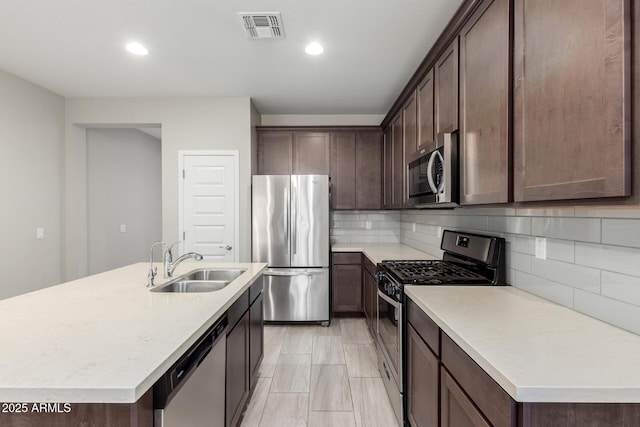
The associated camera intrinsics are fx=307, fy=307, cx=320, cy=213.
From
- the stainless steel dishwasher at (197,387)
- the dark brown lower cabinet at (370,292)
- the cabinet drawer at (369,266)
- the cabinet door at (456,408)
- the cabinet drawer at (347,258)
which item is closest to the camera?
the stainless steel dishwasher at (197,387)

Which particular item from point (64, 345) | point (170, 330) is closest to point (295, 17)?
point (170, 330)

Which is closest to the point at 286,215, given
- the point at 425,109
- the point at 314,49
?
the point at 314,49

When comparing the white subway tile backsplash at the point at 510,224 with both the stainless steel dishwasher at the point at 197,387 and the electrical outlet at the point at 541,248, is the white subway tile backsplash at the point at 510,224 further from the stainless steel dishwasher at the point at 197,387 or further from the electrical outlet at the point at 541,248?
the stainless steel dishwasher at the point at 197,387

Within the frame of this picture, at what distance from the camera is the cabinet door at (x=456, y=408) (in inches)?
41.0

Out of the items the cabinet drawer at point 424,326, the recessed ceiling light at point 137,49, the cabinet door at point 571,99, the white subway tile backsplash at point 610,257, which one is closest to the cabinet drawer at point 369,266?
the cabinet drawer at point 424,326

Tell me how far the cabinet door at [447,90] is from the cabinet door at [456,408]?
4.54ft

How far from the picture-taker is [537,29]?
117 cm

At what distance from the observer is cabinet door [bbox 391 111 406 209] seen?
3.21m

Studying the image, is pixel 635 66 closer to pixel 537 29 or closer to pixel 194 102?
pixel 537 29

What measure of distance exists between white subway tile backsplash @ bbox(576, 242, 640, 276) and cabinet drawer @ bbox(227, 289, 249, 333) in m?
1.66

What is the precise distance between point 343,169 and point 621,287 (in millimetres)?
3197

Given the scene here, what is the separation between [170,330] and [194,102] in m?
3.22

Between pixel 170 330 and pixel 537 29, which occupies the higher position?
pixel 537 29

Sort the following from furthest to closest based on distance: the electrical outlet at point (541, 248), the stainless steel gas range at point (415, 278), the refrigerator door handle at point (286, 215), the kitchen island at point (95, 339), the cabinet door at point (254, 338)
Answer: the refrigerator door handle at point (286, 215) → the cabinet door at point (254, 338) → the stainless steel gas range at point (415, 278) → the electrical outlet at point (541, 248) → the kitchen island at point (95, 339)
